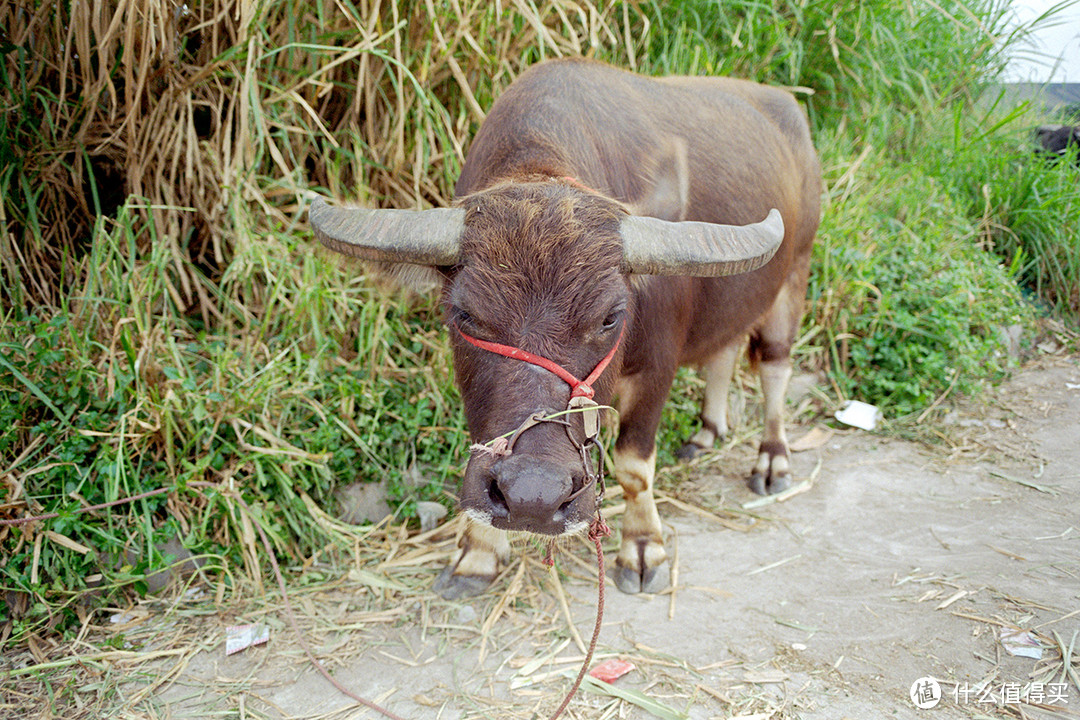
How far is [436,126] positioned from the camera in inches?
140

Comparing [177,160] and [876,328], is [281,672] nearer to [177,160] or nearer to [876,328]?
[177,160]

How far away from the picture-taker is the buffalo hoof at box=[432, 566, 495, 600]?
264 centimetres

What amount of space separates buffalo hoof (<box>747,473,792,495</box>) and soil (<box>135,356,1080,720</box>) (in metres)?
0.09

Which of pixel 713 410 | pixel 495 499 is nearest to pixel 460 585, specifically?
pixel 495 499

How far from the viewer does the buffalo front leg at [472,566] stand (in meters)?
2.65

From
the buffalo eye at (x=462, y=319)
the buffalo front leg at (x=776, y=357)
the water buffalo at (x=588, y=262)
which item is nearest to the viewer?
the water buffalo at (x=588, y=262)

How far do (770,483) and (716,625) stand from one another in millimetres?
1142

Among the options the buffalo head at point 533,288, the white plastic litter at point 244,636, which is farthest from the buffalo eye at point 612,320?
the white plastic litter at point 244,636

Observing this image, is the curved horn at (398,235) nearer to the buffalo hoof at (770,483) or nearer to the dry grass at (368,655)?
the dry grass at (368,655)

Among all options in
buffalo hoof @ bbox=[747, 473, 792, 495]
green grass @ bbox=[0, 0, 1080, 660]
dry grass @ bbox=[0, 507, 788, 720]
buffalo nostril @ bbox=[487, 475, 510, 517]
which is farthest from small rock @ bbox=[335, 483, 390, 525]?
buffalo hoof @ bbox=[747, 473, 792, 495]

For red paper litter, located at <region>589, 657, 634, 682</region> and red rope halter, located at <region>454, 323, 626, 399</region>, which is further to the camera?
red paper litter, located at <region>589, 657, 634, 682</region>

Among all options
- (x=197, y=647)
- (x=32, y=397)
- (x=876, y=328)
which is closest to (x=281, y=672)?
(x=197, y=647)

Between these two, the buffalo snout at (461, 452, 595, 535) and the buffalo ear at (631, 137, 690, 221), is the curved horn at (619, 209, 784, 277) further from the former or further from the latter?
the buffalo snout at (461, 452, 595, 535)

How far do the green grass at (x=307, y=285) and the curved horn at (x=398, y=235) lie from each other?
41 centimetres
